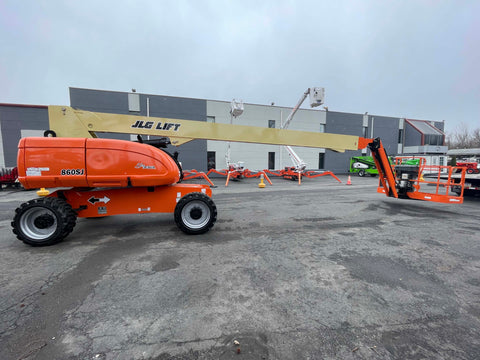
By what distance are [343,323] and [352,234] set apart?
129 inches

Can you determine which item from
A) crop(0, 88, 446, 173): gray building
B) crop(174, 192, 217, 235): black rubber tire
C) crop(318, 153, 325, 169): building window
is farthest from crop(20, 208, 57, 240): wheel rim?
crop(318, 153, 325, 169): building window

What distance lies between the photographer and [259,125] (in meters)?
23.3

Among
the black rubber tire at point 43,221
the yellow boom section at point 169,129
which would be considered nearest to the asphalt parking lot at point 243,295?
the black rubber tire at point 43,221

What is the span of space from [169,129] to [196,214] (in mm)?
2241

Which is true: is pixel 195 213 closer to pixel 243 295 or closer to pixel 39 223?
pixel 243 295

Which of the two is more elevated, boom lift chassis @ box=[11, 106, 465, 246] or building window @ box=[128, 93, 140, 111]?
building window @ box=[128, 93, 140, 111]

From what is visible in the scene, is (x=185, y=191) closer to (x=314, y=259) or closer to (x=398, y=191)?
(x=314, y=259)

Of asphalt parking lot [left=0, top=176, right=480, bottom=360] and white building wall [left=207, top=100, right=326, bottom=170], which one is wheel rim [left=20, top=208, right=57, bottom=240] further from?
white building wall [left=207, top=100, right=326, bottom=170]

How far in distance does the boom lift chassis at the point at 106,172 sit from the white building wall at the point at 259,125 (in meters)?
16.9

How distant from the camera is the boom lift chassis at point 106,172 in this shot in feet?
14.2

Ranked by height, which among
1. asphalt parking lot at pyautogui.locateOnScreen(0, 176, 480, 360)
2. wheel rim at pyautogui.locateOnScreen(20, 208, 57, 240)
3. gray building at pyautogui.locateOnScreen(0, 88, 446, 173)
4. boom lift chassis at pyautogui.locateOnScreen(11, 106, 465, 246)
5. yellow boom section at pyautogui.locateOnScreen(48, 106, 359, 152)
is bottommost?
asphalt parking lot at pyautogui.locateOnScreen(0, 176, 480, 360)

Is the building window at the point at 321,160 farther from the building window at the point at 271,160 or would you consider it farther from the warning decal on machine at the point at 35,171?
the warning decal on machine at the point at 35,171

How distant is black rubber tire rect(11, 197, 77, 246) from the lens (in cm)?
436

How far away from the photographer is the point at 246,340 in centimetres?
214
